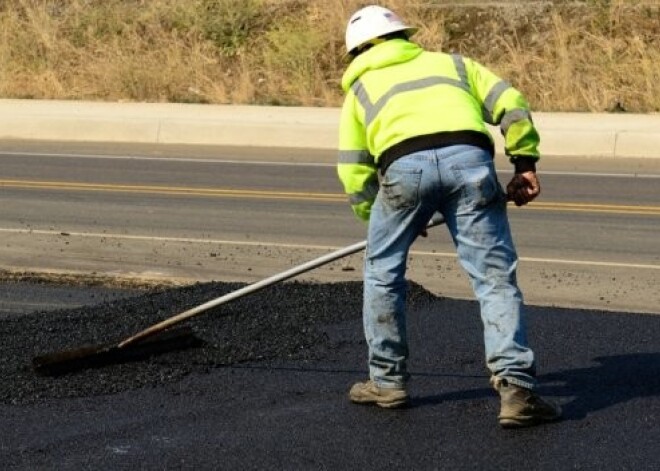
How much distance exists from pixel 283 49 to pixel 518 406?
19234mm

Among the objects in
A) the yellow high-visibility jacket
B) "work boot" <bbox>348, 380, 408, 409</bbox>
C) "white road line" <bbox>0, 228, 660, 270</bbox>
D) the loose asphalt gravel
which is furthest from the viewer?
"white road line" <bbox>0, 228, 660, 270</bbox>

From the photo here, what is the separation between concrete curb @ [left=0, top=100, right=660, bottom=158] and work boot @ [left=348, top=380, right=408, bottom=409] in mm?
11828

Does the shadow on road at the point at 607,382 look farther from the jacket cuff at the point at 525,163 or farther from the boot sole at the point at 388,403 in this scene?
the jacket cuff at the point at 525,163

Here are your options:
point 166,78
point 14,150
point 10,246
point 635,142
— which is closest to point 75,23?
point 166,78

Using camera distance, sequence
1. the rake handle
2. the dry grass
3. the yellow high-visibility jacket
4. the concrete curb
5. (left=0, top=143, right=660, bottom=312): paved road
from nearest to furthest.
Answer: the yellow high-visibility jacket, the rake handle, (left=0, top=143, right=660, bottom=312): paved road, the concrete curb, the dry grass

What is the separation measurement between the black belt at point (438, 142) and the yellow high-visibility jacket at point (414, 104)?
2cm

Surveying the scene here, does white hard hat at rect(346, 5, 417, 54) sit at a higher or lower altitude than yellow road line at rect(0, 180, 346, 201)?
higher

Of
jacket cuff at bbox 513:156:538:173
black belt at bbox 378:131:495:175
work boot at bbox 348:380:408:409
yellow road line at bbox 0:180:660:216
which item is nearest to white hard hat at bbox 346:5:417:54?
black belt at bbox 378:131:495:175

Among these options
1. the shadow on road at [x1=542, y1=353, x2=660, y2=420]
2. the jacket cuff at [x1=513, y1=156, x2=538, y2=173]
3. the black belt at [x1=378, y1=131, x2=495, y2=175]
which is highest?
the black belt at [x1=378, y1=131, x2=495, y2=175]

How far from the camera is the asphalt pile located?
663 centimetres

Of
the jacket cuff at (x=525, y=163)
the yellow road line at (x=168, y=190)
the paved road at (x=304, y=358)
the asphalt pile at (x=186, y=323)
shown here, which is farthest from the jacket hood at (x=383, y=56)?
the yellow road line at (x=168, y=190)

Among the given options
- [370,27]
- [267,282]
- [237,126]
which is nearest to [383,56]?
[370,27]

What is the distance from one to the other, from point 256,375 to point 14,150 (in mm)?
12770

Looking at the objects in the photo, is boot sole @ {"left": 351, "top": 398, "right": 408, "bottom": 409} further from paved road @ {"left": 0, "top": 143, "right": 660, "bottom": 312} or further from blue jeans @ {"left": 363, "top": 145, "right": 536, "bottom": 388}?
paved road @ {"left": 0, "top": 143, "right": 660, "bottom": 312}
